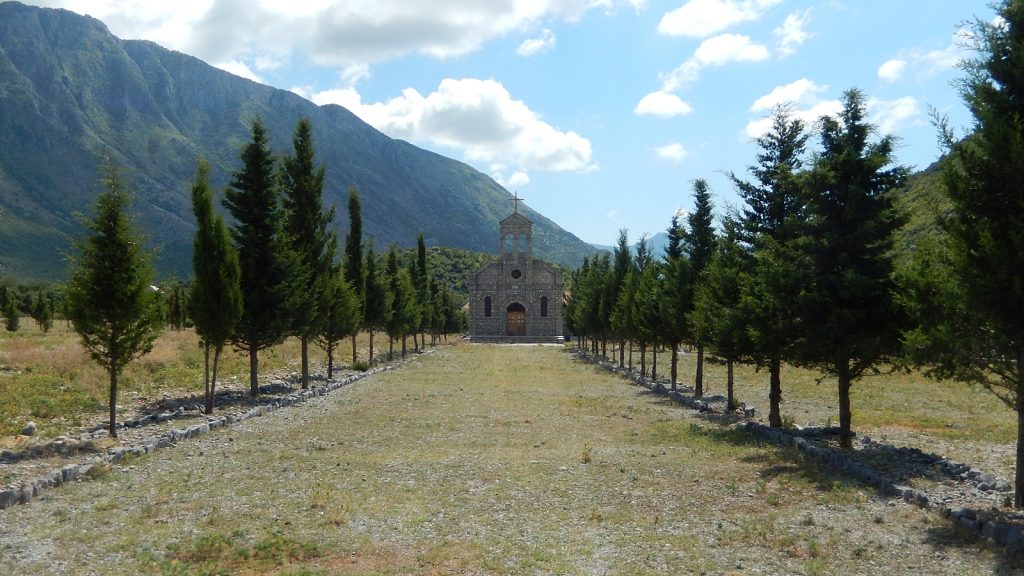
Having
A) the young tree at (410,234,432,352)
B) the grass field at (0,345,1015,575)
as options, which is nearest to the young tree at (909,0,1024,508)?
the grass field at (0,345,1015,575)

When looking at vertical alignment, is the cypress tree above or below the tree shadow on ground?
above

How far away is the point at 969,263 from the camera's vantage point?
9.80m

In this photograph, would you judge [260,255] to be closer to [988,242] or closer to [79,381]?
[79,381]

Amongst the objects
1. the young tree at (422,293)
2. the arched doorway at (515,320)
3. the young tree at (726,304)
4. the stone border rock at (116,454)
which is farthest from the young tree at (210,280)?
the arched doorway at (515,320)

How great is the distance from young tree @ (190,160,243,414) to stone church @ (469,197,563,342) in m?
67.4

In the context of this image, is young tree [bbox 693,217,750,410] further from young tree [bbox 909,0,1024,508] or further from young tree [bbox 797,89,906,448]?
young tree [bbox 909,0,1024,508]

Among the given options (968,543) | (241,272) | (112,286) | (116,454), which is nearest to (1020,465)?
(968,543)

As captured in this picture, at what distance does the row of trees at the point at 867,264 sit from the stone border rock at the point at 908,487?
0.98m

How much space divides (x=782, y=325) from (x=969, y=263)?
6.36m

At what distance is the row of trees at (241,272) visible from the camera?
16656mm

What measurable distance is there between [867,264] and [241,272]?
18.8 meters

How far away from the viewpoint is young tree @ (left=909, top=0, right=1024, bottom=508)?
9.59 m

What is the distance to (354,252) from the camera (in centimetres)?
4297

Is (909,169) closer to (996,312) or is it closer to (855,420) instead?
(996,312)
